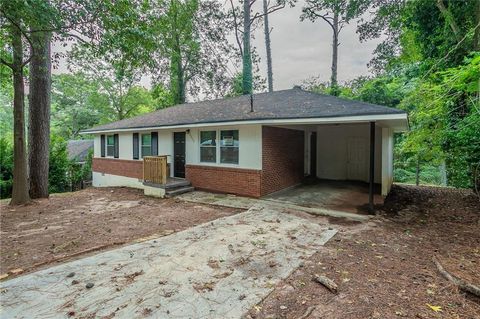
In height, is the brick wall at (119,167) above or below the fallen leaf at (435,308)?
above

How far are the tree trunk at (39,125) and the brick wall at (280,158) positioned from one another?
8.64 metres

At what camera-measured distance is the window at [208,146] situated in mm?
9953

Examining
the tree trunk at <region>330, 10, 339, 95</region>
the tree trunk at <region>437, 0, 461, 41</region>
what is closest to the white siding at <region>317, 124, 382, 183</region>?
the tree trunk at <region>437, 0, 461, 41</region>

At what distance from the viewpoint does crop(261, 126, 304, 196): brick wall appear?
8906 millimetres

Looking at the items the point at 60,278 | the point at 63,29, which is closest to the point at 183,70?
the point at 63,29

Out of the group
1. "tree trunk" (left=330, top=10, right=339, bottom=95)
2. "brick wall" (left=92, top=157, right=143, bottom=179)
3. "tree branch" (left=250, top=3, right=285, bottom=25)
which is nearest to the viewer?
"brick wall" (left=92, top=157, right=143, bottom=179)

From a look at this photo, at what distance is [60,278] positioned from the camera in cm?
334

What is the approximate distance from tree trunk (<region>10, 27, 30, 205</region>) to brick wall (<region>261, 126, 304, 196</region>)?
8006 millimetres

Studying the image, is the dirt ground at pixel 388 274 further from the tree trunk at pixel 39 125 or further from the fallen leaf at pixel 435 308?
the tree trunk at pixel 39 125

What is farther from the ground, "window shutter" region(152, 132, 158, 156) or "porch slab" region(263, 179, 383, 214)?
"window shutter" region(152, 132, 158, 156)

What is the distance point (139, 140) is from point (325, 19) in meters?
17.2

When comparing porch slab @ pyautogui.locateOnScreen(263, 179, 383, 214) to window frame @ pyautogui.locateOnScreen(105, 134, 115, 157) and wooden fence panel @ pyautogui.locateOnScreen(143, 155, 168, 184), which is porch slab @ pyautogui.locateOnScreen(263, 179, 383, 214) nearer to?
wooden fence panel @ pyautogui.locateOnScreen(143, 155, 168, 184)

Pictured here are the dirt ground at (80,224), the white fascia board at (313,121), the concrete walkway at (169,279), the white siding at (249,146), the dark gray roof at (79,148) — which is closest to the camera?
the concrete walkway at (169,279)

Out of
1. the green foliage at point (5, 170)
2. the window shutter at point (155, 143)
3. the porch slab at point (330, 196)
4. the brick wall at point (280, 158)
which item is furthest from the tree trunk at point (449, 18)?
the green foliage at point (5, 170)
